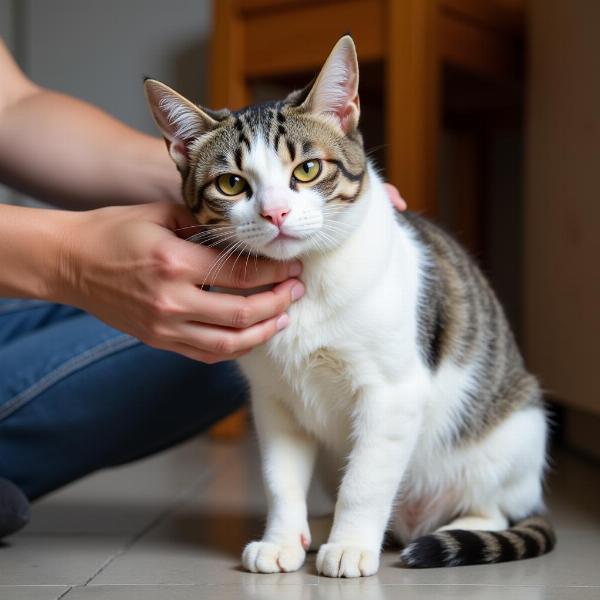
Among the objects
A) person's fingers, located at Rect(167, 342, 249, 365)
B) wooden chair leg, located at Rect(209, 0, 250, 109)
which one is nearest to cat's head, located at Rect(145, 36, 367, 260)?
person's fingers, located at Rect(167, 342, 249, 365)

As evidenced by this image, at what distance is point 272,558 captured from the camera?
1.19 metres

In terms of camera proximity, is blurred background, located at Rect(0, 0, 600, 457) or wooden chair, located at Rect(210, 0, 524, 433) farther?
wooden chair, located at Rect(210, 0, 524, 433)

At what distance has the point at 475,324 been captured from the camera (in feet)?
4.57

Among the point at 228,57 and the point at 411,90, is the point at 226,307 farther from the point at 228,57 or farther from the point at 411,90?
the point at 228,57

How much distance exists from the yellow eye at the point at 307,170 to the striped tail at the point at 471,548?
0.48 metres

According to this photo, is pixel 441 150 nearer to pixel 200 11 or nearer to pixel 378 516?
pixel 200 11

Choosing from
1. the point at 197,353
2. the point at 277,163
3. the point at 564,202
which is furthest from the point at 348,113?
the point at 564,202

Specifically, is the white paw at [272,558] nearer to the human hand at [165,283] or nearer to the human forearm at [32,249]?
the human hand at [165,283]

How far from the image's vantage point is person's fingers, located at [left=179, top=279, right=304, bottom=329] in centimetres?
111

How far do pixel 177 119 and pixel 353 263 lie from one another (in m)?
0.28

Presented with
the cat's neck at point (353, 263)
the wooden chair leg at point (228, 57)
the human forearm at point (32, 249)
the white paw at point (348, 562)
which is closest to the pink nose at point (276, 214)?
the cat's neck at point (353, 263)

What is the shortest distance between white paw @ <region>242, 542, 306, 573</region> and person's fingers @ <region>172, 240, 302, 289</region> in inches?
13.0

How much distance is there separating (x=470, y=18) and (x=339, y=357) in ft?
4.71

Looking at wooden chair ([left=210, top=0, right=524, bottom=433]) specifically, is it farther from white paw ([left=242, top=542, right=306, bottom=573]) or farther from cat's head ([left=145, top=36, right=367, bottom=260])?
white paw ([left=242, top=542, right=306, bottom=573])
